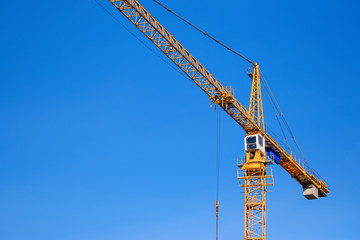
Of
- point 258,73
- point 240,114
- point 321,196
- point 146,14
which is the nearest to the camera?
point 146,14

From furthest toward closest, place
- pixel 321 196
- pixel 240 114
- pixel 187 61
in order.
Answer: pixel 321 196 → pixel 240 114 → pixel 187 61

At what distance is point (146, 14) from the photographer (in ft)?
196

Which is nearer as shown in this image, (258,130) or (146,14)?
(146,14)

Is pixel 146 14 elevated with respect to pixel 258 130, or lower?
elevated

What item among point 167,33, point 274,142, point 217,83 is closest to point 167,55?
point 167,33

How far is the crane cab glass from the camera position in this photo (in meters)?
67.3

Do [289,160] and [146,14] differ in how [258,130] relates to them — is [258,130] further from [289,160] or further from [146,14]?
[146,14]

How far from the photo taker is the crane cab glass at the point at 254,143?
67312 millimetres

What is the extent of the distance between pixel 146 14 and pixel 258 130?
2115cm

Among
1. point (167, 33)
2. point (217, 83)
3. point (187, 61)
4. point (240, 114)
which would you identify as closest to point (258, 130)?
point (240, 114)

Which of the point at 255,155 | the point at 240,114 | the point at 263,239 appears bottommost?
the point at 263,239

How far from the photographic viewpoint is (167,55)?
62781 millimetres

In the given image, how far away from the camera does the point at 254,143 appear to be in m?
67.6

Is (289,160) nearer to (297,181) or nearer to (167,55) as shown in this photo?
(297,181)
